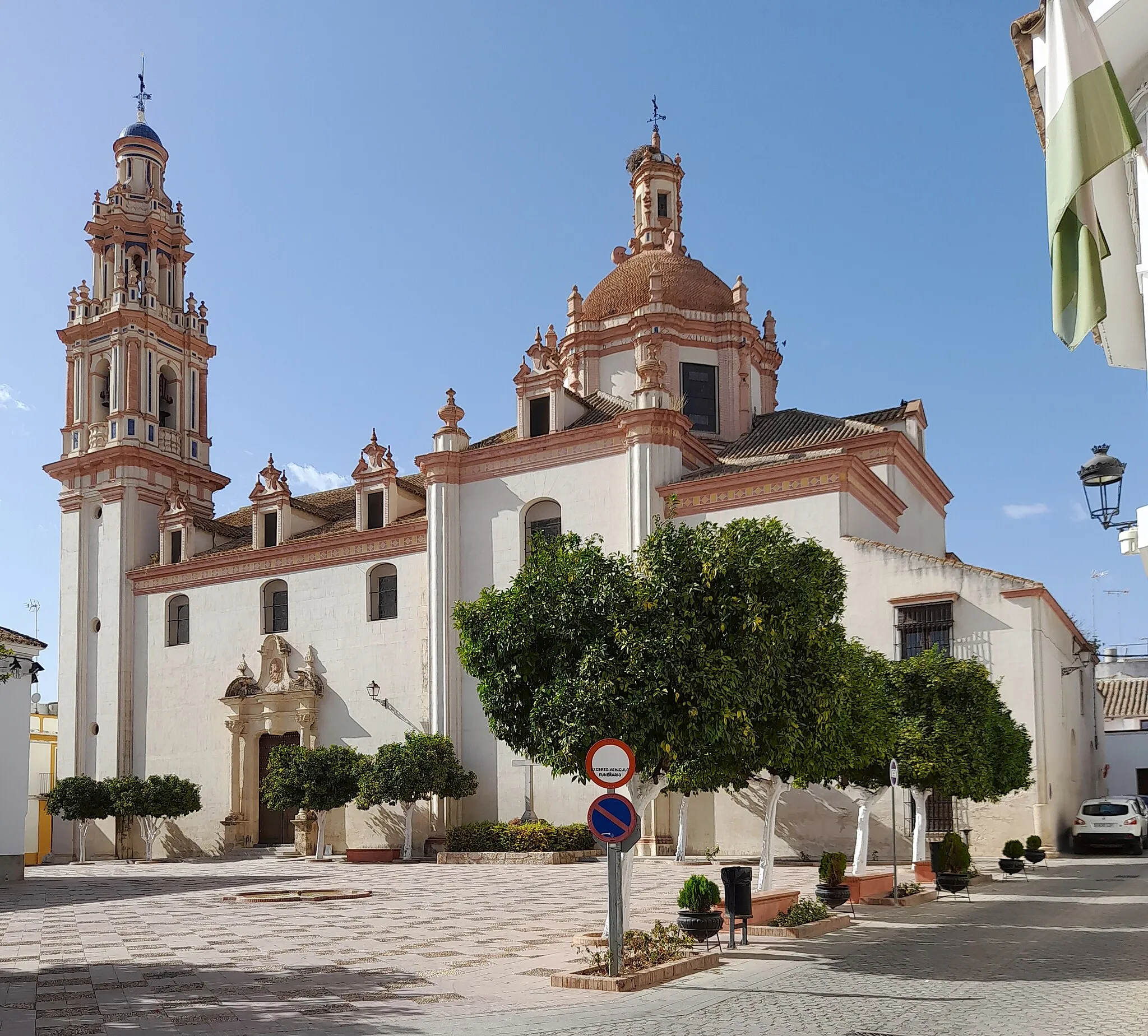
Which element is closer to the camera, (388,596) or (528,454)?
(528,454)

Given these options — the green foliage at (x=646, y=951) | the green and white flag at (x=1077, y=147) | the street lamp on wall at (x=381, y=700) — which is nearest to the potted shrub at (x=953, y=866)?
the green foliage at (x=646, y=951)

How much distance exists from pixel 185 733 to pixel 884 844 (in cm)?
2318

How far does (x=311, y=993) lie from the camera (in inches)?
420

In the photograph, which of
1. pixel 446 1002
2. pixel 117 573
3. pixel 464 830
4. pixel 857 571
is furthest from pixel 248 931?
pixel 117 573

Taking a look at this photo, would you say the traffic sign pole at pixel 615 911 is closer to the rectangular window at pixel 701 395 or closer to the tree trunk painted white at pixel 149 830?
the rectangular window at pixel 701 395

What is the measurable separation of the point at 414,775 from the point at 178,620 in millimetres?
14018

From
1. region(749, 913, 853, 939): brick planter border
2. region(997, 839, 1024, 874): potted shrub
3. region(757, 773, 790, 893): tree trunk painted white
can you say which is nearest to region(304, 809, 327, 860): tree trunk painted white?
region(997, 839, 1024, 874): potted shrub

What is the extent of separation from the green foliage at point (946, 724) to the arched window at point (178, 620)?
27.0 m

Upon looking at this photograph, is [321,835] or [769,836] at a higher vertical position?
[769,836]

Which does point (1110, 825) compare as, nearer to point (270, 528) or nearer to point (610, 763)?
point (610, 763)

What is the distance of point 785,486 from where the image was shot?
1167 inches

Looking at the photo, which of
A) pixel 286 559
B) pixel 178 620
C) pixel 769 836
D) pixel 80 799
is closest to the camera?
pixel 769 836

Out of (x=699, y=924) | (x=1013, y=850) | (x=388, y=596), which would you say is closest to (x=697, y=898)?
(x=699, y=924)

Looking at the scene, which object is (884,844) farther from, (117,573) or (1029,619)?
(117,573)
